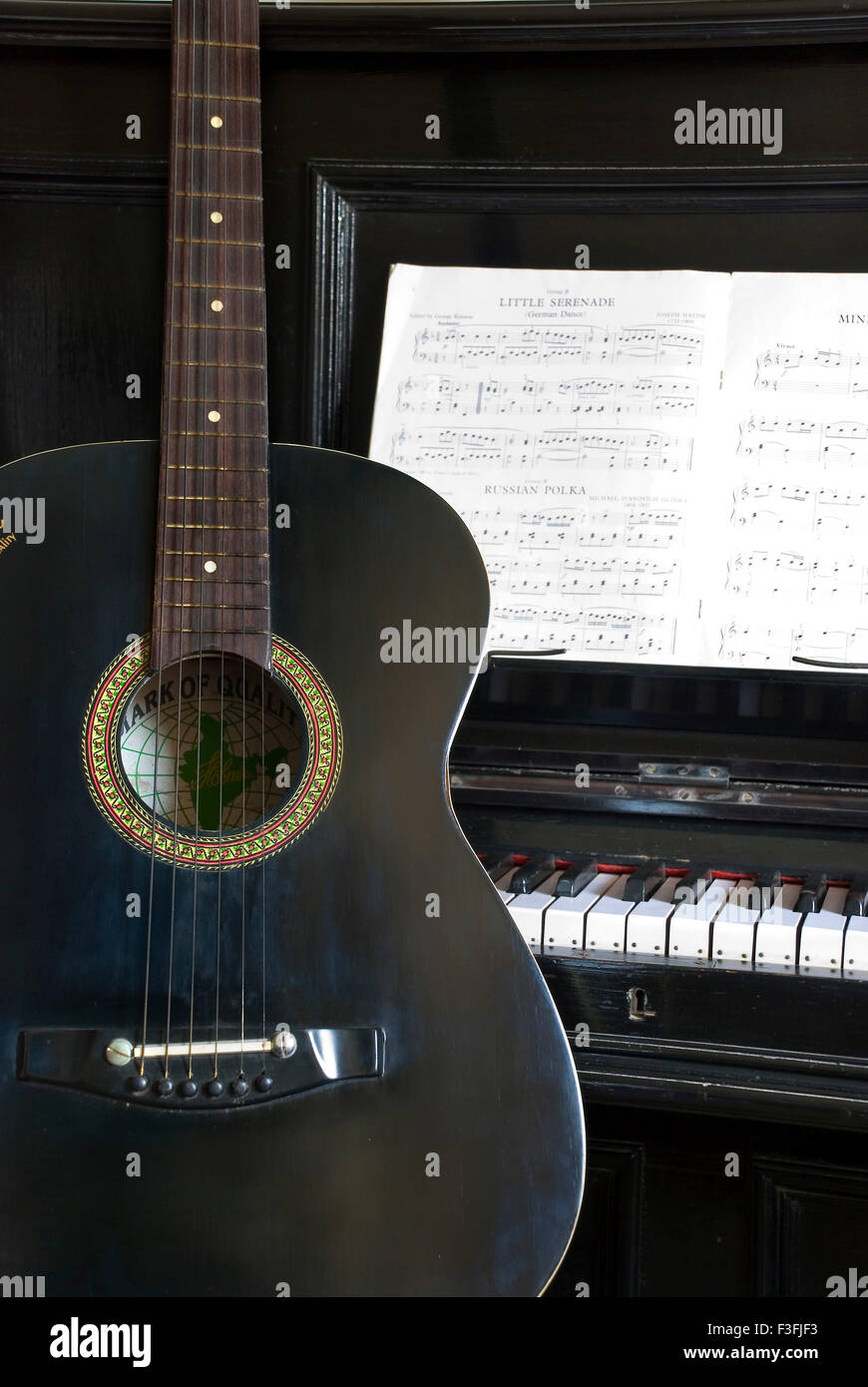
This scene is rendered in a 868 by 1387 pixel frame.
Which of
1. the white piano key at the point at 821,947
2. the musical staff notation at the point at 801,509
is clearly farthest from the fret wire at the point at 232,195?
the white piano key at the point at 821,947

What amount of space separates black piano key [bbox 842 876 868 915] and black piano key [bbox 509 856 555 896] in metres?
0.37

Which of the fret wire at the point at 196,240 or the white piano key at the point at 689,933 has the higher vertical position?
the fret wire at the point at 196,240

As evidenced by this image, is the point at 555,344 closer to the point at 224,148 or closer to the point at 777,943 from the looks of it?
the point at 224,148

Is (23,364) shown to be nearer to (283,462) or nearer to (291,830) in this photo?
(283,462)

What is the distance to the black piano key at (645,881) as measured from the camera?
1.43m

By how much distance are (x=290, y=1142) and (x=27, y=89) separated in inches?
64.0

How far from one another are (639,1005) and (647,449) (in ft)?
2.59

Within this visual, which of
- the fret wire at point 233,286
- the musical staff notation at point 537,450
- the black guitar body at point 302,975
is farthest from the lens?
the musical staff notation at point 537,450

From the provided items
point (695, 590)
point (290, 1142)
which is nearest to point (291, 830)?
point (290, 1142)

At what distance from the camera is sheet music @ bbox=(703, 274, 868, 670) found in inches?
64.1

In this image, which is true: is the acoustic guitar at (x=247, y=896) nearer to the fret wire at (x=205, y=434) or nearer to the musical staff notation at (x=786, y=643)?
the fret wire at (x=205, y=434)

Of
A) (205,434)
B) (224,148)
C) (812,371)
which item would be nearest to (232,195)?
(224,148)

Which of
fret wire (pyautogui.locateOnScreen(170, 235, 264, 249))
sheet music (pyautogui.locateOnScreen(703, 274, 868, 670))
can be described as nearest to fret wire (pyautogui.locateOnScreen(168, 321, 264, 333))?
fret wire (pyautogui.locateOnScreen(170, 235, 264, 249))

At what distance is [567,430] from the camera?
1750 millimetres
